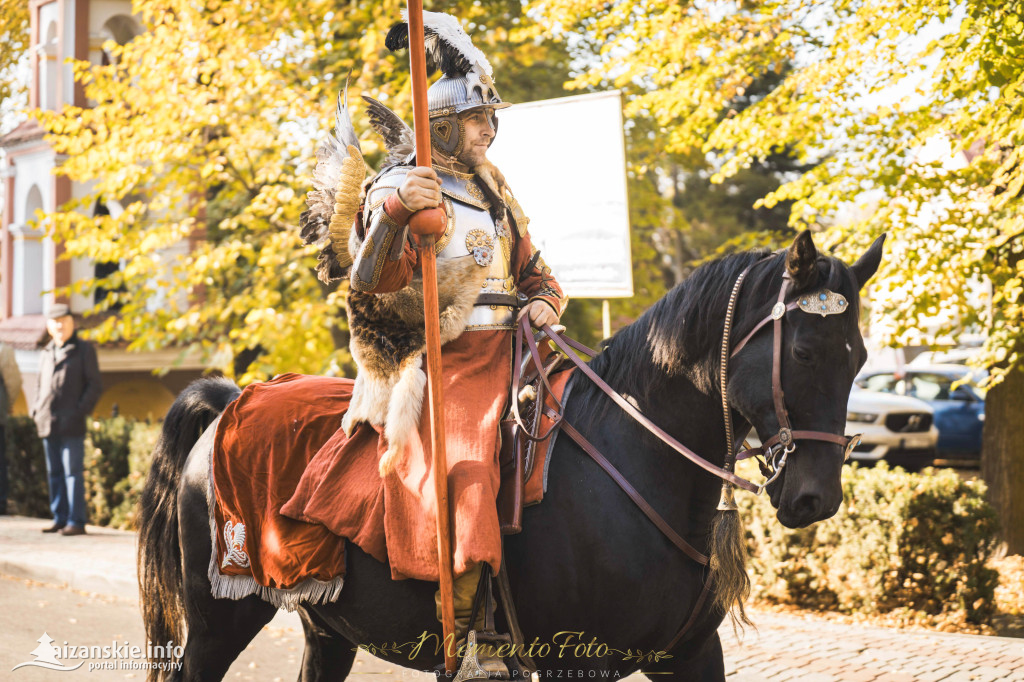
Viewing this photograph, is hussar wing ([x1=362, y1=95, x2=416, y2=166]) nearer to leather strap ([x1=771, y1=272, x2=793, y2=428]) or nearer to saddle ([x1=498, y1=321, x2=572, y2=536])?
saddle ([x1=498, y1=321, x2=572, y2=536])

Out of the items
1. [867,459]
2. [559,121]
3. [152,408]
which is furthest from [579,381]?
[152,408]

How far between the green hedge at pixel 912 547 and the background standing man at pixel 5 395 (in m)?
9.85

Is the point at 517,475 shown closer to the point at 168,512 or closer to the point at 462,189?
the point at 462,189

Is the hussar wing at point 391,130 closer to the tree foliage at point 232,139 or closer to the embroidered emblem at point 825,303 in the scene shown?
the embroidered emblem at point 825,303

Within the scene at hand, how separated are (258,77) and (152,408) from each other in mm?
11656

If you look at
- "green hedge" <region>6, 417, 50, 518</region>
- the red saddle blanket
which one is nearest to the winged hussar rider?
the red saddle blanket

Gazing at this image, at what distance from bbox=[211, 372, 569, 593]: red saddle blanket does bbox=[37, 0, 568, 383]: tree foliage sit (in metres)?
5.59

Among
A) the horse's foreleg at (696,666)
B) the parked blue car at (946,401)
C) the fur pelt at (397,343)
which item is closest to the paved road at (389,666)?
the horse's foreleg at (696,666)

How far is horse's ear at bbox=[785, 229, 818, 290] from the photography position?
2594mm

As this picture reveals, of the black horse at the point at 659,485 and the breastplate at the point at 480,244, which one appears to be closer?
the black horse at the point at 659,485

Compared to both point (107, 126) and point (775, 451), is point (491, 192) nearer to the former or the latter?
point (775, 451)

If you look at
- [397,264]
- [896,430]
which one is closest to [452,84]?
[397,264]

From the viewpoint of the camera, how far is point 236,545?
3.48 metres

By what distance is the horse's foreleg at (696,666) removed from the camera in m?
3.03
